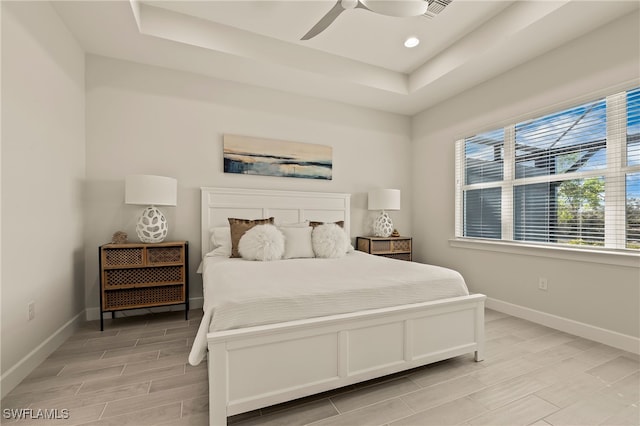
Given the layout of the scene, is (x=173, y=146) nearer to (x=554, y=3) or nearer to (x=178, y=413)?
(x=178, y=413)

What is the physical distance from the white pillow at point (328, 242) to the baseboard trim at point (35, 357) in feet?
7.45

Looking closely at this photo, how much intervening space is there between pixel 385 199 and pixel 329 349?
2710 millimetres

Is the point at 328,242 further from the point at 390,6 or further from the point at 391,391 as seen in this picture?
the point at 390,6

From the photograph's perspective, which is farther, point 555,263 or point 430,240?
point 430,240

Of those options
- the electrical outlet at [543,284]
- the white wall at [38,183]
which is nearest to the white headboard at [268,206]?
the white wall at [38,183]

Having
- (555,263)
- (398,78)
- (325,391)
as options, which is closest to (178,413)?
(325,391)

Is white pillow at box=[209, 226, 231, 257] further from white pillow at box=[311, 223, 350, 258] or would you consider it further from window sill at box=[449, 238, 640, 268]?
window sill at box=[449, 238, 640, 268]

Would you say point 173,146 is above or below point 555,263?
above

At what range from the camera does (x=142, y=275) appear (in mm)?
2768

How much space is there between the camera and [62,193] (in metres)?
Answer: 2.45

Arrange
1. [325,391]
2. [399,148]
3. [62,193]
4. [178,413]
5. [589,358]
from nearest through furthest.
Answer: [178,413] < [325,391] < [589,358] < [62,193] < [399,148]

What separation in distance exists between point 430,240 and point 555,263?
5.43 feet

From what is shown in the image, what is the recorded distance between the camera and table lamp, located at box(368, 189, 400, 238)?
13.2ft

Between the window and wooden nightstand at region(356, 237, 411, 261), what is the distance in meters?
0.85
